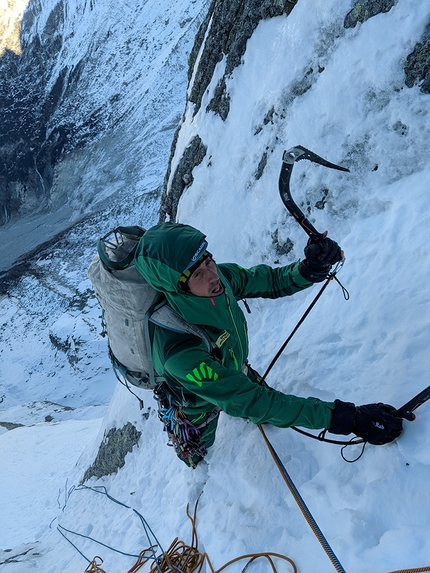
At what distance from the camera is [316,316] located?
13.4ft

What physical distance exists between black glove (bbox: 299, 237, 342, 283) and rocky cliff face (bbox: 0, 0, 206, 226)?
143 feet

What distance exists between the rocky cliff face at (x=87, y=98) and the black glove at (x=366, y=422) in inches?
1760

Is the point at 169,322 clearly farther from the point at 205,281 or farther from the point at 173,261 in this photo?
the point at 173,261

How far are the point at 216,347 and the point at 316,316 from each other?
4.74 feet

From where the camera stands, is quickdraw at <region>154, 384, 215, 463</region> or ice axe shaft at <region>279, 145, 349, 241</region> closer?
ice axe shaft at <region>279, 145, 349, 241</region>

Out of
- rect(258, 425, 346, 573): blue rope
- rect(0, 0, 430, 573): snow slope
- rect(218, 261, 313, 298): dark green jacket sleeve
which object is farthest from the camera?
rect(218, 261, 313, 298): dark green jacket sleeve

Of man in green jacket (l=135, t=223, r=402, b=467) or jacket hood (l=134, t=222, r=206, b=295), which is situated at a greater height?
jacket hood (l=134, t=222, r=206, b=295)

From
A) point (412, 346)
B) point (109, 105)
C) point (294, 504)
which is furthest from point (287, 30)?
point (109, 105)

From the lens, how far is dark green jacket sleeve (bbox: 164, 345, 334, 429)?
2484 mm

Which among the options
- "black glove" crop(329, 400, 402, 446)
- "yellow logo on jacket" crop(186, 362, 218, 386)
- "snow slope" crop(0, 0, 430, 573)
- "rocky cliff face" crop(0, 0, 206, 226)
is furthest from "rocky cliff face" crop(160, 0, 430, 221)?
"rocky cliff face" crop(0, 0, 206, 226)

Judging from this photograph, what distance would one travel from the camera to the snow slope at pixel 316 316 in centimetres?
263

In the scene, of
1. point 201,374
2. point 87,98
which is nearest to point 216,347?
point 201,374

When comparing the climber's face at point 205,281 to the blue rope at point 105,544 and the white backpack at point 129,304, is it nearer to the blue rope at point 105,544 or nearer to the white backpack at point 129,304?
the white backpack at point 129,304

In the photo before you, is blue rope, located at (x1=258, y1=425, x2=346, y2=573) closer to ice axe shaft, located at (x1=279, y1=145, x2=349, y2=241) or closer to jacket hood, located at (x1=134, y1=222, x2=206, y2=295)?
jacket hood, located at (x1=134, y1=222, x2=206, y2=295)
